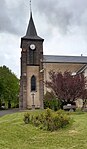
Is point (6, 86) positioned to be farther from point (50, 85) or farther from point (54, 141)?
point (54, 141)

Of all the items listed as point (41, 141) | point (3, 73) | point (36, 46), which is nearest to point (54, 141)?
point (41, 141)

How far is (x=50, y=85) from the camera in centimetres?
2439

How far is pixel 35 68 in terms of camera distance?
4597cm

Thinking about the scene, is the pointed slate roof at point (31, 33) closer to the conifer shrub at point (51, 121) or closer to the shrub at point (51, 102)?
the shrub at point (51, 102)

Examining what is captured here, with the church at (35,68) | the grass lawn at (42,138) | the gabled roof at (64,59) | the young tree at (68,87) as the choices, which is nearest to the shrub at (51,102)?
the church at (35,68)

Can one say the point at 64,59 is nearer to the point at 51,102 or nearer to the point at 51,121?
the point at 51,102

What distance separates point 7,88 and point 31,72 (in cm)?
1316

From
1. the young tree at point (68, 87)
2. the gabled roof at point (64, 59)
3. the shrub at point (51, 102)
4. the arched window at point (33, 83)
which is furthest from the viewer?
the gabled roof at point (64, 59)

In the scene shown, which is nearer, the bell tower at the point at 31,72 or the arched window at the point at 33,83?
the bell tower at the point at 31,72

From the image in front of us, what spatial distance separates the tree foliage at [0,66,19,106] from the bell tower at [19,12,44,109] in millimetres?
11496

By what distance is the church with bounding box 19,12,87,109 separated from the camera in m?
44.5

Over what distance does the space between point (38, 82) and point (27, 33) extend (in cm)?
997

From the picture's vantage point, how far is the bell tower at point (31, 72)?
146 ft

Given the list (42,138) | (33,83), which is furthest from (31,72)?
(42,138)
